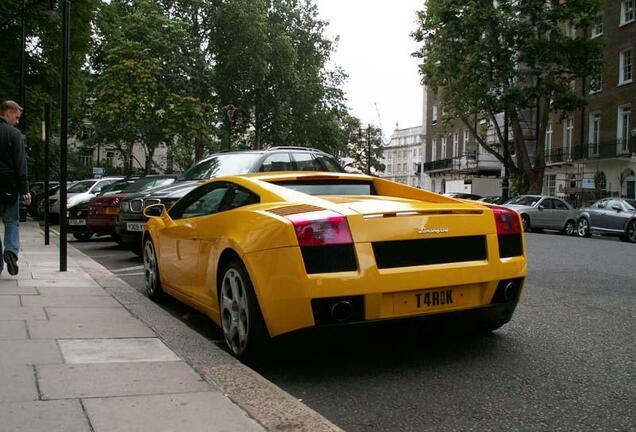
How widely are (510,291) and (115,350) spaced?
2.84 m

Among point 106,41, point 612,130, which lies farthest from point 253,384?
point 612,130

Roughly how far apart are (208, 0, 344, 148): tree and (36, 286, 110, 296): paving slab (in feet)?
121

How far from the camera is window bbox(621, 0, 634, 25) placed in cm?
3472

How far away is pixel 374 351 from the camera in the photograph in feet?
15.9

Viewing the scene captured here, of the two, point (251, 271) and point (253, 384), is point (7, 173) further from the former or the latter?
point (253, 384)

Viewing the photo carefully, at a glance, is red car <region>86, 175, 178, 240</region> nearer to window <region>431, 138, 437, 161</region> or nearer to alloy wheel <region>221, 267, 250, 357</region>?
alloy wheel <region>221, 267, 250, 357</region>

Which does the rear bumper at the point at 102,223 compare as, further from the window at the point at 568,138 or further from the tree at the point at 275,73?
the window at the point at 568,138


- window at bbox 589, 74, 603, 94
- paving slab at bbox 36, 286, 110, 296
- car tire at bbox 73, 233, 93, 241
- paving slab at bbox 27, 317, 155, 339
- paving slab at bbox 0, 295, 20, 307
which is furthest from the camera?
window at bbox 589, 74, 603, 94

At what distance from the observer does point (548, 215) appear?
2584cm

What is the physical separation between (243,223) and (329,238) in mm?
852

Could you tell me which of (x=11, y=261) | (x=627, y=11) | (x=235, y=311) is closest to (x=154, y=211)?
(x=11, y=261)

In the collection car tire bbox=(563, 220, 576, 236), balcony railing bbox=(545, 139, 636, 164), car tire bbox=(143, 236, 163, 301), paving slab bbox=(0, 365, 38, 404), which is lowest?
car tire bbox=(563, 220, 576, 236)

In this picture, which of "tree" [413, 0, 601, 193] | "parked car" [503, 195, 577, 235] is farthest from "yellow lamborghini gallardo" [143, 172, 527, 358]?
"tree" [413, 0, 601, 193]

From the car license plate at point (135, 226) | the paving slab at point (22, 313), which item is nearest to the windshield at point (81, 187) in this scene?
the car license plate at point (135, 226)
